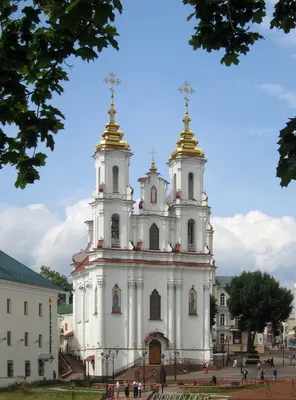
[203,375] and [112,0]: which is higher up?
[112,0]

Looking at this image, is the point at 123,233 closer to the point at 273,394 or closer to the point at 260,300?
the point at 260,300

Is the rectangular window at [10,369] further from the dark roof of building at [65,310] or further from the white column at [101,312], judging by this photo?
the dark roof of building at [65,310]

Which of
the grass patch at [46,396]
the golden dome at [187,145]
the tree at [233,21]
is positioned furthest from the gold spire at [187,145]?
the tree at [233,21]

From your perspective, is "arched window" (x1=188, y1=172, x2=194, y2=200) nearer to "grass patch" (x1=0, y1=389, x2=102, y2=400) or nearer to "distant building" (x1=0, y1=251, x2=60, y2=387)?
"distant building" (x1=0, y1=251, x2=60, y2=387)

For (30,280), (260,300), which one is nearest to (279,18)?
(30,280)

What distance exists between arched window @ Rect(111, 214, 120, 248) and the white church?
9cm

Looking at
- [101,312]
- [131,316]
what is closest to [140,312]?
[131,316]

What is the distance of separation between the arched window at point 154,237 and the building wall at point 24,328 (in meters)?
11.4

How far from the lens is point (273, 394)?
134 feet

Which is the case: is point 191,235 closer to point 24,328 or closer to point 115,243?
point 115,243

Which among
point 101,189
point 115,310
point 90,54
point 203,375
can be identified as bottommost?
point 203,375

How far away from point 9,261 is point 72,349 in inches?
693

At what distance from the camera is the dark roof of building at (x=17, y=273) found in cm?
5621

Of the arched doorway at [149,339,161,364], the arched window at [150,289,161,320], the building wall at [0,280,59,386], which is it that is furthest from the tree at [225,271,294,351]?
the building wall at [0,280,59,386]
